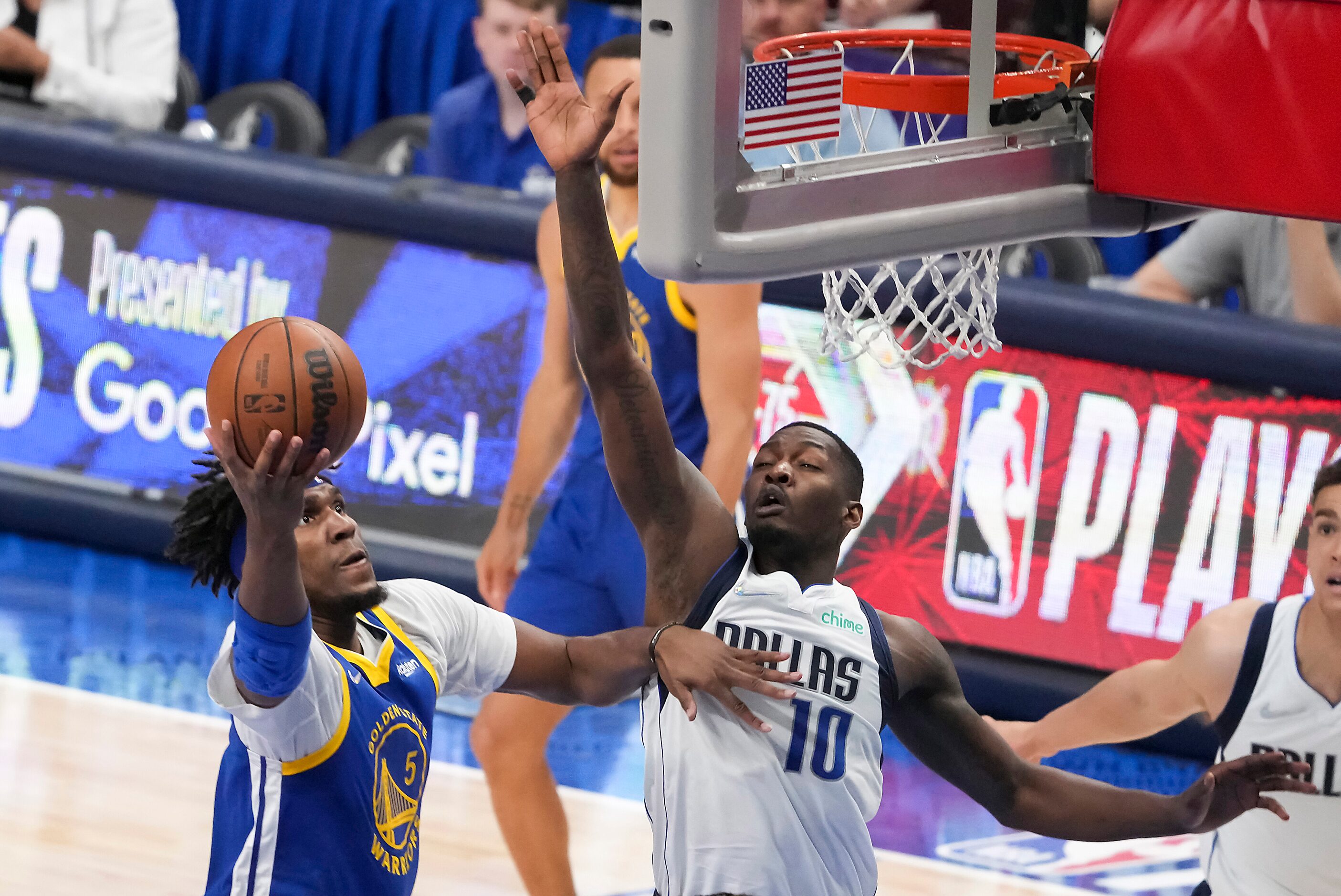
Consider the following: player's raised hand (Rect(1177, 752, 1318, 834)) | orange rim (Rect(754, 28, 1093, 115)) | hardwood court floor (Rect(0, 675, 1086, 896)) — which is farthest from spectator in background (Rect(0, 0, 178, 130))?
player's raised hand (Rect(1177, 752, 1318, 834))

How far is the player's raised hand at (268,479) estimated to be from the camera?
8.67 ft

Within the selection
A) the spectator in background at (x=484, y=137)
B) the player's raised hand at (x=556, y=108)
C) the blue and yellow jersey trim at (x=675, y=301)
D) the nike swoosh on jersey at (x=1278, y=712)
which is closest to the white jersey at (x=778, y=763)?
the player's raised hand at (x=556, y=108)

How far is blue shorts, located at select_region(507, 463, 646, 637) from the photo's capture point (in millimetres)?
4809

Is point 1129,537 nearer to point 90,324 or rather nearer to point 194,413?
point 194,413

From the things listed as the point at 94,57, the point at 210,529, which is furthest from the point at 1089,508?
the point at 94,57

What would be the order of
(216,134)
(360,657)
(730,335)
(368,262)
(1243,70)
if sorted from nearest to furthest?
(1243,70) → (360,657) → (730,335) → (368,262) → (216,134)

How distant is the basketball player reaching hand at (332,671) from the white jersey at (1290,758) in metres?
1.52

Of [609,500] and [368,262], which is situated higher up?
[368,262]

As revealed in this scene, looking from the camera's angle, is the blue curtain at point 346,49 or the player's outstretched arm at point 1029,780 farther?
the blue curtain at point 346,49

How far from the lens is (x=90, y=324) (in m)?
7.07

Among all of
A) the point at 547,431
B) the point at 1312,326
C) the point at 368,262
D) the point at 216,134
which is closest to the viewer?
the point at 547,431

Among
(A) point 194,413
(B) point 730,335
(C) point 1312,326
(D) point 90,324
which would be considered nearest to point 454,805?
(B) point 730,335

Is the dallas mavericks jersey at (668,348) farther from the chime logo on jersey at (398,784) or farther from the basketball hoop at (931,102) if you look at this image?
the chime logo on jersey at (398,784)

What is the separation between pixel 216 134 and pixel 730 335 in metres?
4.37
